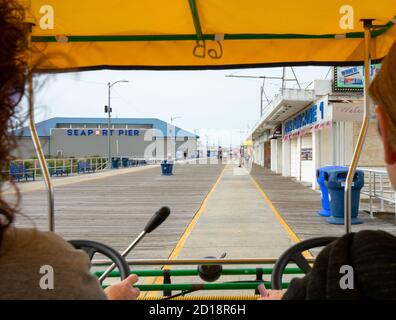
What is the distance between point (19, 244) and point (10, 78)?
0.34 metres

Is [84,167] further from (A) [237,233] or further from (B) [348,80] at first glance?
(A) [237,233]

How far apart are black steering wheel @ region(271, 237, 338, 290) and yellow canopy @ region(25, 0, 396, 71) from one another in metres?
1.68

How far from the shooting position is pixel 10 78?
2.66 feet

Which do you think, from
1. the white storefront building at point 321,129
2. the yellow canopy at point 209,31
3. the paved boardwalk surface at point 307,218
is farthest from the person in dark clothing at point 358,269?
the white storefront building at point 321,129

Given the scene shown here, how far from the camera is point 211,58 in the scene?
3.40m

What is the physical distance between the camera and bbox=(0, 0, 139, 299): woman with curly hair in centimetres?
76

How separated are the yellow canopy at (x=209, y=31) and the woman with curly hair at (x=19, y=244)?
178 cm

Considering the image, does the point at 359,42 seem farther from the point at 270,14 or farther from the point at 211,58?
the point at 211,58

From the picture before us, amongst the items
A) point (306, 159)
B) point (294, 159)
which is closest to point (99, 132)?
point (294, 159)

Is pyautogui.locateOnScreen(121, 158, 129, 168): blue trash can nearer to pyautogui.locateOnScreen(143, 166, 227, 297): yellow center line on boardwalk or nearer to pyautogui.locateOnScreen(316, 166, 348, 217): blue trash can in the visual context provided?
pyautogui.locateOnScreen(143, 166, 227, 297): yellow center line on boardwalk

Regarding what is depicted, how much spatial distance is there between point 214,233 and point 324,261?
696 cm

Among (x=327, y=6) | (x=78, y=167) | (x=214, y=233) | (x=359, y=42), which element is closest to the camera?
(x=327, y=6)
